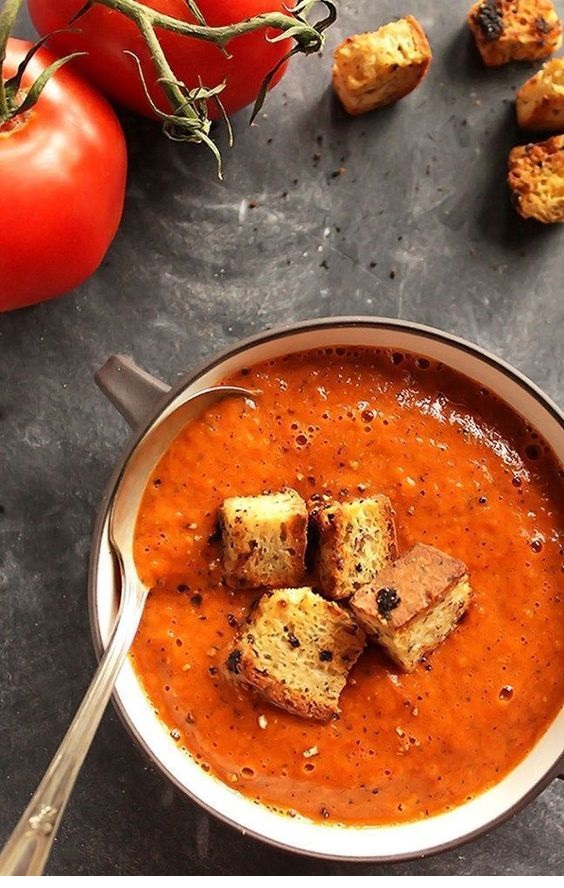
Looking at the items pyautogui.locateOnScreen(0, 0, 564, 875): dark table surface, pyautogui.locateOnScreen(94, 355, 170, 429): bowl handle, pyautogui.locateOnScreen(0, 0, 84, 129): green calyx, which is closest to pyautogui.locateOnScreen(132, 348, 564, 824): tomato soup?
pyautogui.locateOnScreen(94, 355, 170, 429): bowl handle

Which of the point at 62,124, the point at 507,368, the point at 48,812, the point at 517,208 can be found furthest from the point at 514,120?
the point at 48,812

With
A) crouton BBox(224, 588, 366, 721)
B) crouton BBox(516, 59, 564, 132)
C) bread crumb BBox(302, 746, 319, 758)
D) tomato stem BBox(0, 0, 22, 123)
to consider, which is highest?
tomato stem BBox(0, 0, 22, 123)

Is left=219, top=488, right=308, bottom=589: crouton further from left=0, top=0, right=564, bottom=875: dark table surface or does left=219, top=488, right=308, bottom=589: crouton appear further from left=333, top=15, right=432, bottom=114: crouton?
left=333, top=15, right=432, bottom=114: crouton

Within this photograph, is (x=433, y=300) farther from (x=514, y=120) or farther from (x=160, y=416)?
(x=160, y=416)

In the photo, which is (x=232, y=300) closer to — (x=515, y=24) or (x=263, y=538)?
(x=263, y=538)

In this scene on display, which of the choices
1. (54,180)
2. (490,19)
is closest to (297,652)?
(54,180)

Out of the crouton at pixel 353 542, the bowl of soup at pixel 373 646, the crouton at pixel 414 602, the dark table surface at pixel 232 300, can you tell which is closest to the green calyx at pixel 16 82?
the dark table surface at pixel 232 300
